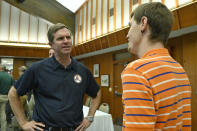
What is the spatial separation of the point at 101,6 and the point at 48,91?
6470 millimetres

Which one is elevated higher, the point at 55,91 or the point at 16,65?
the point at 16,65

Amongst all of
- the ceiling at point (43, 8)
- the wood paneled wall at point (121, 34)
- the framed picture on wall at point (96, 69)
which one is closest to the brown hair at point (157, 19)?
the ceiling at point (43, 8)

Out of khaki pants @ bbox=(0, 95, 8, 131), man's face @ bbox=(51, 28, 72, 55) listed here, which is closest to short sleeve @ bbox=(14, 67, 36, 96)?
man's face @ bbox=(51, 28, 72, 55)

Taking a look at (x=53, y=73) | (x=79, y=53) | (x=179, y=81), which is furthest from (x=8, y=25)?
(x=179, y=81)

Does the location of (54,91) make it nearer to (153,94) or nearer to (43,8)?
(153,94)

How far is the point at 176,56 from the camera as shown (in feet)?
15.2

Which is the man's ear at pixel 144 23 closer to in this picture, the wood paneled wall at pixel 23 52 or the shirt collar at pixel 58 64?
the shirt collar at pixel 58 64

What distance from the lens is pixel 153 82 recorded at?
2.07 ft

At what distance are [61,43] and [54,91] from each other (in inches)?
17.9

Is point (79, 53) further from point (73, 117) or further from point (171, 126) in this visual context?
point (171, 126)

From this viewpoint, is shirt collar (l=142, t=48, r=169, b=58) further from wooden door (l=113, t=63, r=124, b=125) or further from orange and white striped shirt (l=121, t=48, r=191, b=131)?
wooden door (l=113, t=63, r=124, b=125)

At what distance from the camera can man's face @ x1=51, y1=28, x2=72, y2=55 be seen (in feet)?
4.99

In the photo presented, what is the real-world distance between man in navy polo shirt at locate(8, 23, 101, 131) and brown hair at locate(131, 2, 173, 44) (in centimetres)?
95

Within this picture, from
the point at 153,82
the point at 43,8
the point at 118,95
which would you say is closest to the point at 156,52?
the point at 153,82
